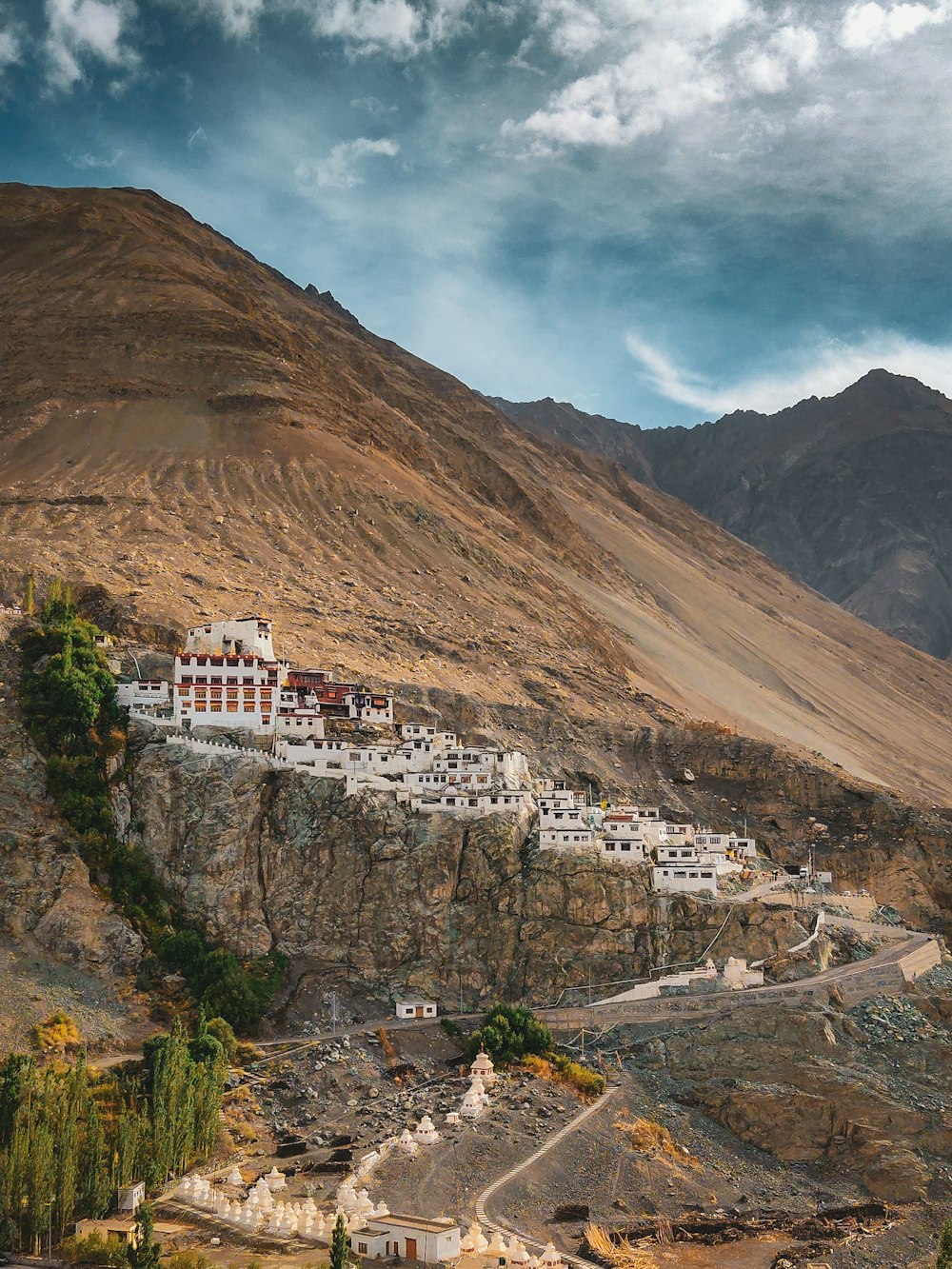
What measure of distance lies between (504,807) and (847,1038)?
22277 mm

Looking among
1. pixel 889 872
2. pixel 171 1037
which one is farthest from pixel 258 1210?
pixel 889 872

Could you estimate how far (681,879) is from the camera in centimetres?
7794

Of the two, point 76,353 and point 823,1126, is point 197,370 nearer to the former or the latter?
point 76,353

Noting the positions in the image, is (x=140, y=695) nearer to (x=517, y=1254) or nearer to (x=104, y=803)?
(x=104, y=803)

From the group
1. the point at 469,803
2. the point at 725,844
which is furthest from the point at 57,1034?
the point at 725,844

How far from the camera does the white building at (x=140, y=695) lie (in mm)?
83312

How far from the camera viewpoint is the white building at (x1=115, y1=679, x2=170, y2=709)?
83.3 meters

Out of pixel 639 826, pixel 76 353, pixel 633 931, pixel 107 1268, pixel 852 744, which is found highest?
pixel 76 353

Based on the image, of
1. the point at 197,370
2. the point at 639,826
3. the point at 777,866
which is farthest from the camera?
the point at 197,370

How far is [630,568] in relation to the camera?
192 meters

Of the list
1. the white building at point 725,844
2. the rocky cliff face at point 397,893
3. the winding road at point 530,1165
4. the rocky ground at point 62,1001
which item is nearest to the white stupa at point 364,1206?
the winding road at point 530,1165

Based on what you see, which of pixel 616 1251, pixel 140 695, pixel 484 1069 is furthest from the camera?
pixel 140 695

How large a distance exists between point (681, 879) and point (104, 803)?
32.7m

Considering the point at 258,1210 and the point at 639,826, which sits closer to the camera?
the point at 258,1210
